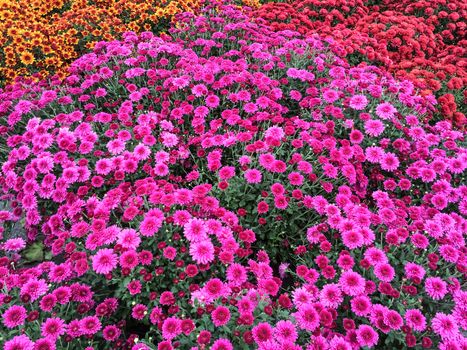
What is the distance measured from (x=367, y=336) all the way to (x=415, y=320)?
0.37 metres

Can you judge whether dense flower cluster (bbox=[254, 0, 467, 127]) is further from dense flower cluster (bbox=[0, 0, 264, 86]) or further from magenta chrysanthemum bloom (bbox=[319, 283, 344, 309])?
magenta chrysanthemum bloom (bbox=[319, 283, 344, 309])

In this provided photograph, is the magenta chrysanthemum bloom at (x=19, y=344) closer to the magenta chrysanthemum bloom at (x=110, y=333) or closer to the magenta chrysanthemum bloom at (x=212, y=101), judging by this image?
the magenta chrysanthemum bloom at (x=110, y=333)

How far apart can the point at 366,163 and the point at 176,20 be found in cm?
420

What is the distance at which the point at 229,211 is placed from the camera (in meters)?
3.01

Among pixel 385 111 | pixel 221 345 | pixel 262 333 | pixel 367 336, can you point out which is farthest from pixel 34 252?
pixel 385 111

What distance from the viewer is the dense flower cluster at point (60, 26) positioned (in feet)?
18.1

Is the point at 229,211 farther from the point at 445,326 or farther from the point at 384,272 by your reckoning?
the point at 445,326

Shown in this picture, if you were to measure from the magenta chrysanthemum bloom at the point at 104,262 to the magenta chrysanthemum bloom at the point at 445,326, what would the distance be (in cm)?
221

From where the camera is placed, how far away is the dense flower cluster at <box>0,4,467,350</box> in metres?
2.38

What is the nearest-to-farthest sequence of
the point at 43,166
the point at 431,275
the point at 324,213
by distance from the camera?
1. the point at 431,275
2. the point at 324,213
3. the point at 43,166

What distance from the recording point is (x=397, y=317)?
235cm

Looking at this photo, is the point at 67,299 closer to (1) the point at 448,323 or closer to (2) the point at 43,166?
(2) the point at 43,166

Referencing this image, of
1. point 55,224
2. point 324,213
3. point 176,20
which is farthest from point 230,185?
point 176,20

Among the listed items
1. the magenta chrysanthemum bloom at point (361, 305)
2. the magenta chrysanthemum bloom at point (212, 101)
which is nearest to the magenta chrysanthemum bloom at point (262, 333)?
the magenta chrysanthemum bloom at point (361, 305)
